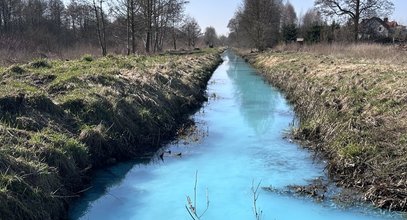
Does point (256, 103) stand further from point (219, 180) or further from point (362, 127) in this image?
point (219, 180)

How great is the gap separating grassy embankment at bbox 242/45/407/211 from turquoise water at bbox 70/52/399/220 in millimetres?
434

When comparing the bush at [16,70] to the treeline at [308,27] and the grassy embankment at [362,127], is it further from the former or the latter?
the treeline at [308,27]

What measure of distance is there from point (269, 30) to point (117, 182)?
1649 inches

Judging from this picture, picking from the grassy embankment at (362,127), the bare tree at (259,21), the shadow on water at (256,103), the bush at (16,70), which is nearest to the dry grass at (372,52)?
the grassy embankment at (362,127)

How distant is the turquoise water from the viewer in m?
6.55

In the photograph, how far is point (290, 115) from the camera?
14.2m

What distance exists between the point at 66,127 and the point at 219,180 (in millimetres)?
3101

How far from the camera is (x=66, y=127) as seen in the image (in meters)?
8.38

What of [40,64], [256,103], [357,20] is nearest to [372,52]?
[256,103]

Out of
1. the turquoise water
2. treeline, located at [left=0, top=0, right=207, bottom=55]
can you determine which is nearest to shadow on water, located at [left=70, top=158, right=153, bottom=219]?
the turquoise water

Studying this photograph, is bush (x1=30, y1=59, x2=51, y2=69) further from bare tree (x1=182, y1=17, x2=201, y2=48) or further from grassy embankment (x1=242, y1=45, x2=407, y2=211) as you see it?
bare tree (x1=182, y1=17, x2=201, y2=48)

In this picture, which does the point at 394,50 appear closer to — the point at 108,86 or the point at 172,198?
the point at 108,86

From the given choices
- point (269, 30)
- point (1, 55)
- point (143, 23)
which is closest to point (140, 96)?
point (1, 55)

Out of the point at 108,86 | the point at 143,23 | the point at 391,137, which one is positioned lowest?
the point at 391,137
